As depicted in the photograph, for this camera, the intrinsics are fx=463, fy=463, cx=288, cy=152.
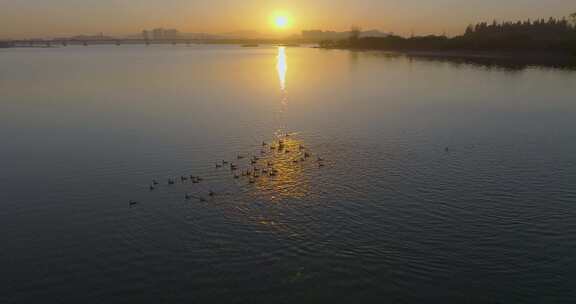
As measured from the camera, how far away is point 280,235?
30.4m

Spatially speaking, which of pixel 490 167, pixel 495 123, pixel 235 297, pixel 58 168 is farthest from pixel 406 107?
pixel 235 297

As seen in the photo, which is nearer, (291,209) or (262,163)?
(291,209)

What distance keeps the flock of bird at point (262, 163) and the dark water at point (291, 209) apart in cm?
53

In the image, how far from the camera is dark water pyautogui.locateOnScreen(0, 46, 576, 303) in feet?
82.6

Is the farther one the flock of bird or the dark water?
the flock of bird

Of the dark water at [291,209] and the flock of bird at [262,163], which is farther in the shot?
the flock of bird at [262,163]

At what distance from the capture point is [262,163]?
147 feet

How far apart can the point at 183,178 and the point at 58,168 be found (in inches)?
524

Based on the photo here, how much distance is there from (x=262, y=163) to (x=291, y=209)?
11353 millimetres

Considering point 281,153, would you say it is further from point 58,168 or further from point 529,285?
point 529,285

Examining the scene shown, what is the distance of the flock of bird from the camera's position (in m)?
39.7

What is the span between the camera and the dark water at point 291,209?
25188mm

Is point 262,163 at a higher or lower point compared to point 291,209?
higher

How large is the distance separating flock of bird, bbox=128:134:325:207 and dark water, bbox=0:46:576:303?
532 mm
